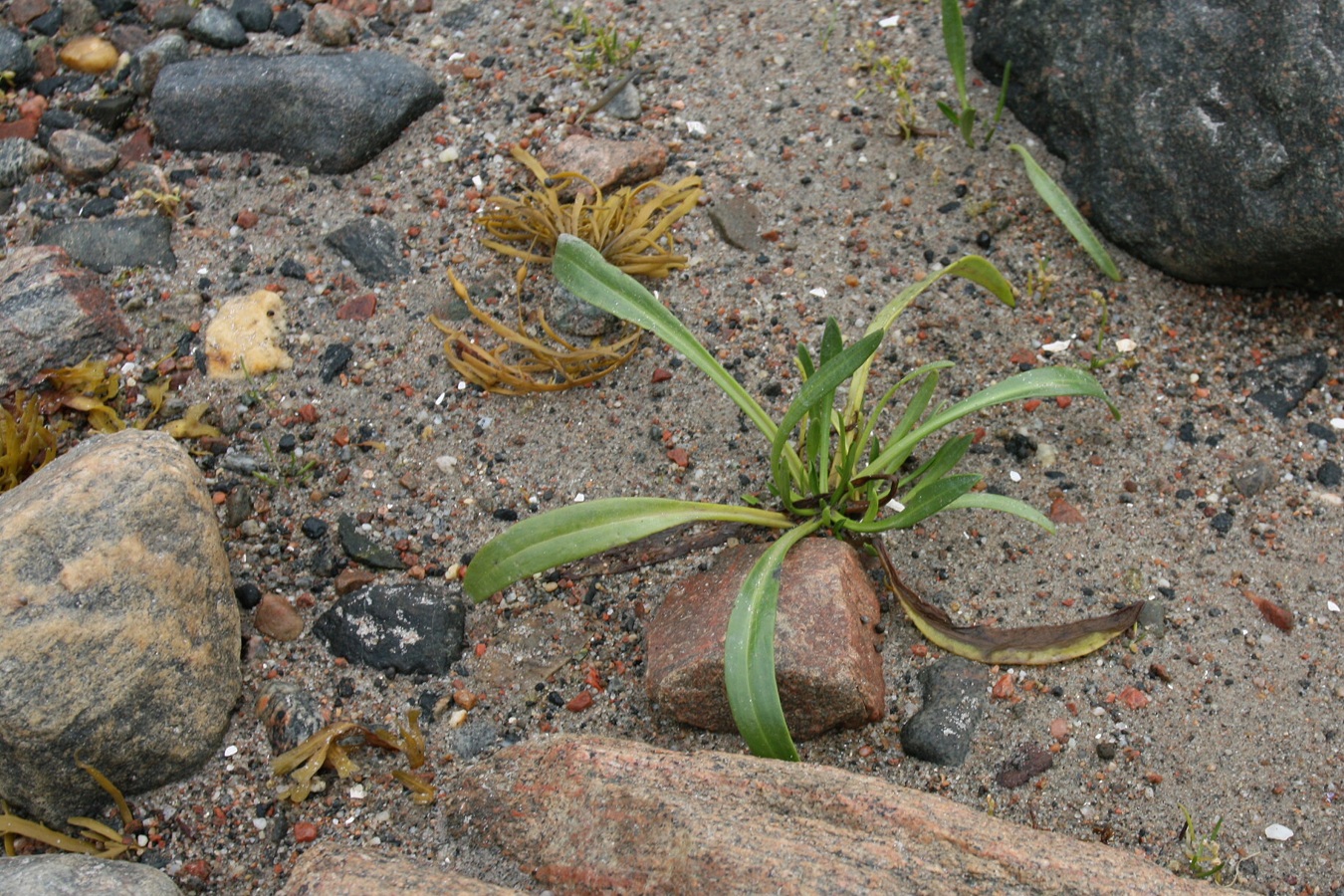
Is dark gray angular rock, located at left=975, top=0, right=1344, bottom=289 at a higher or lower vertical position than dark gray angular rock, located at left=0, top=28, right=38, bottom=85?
higher

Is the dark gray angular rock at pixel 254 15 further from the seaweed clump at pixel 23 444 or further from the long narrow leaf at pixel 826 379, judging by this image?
the long narrow leaf at pixel 826 379

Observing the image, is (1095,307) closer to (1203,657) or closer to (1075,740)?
(1203,657)

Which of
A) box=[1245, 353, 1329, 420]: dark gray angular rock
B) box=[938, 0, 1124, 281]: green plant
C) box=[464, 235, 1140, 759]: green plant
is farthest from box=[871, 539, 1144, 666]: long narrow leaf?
box=[938, 0, 1124, 281]: green plant

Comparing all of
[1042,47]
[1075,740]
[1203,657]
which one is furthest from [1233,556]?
[1042,47]

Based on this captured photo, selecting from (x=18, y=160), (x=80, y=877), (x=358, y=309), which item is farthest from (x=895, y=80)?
(x=80, y=877)

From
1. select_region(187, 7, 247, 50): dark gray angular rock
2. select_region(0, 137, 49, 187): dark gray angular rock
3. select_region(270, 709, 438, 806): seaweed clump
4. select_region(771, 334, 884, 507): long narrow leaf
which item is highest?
select_region(771, 334, 884, 507): long narrow leaf

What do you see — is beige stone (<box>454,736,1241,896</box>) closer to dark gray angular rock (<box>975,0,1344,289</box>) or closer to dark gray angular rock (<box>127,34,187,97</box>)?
dark gray angular rock (<box>975,0,1344,289</box>)
